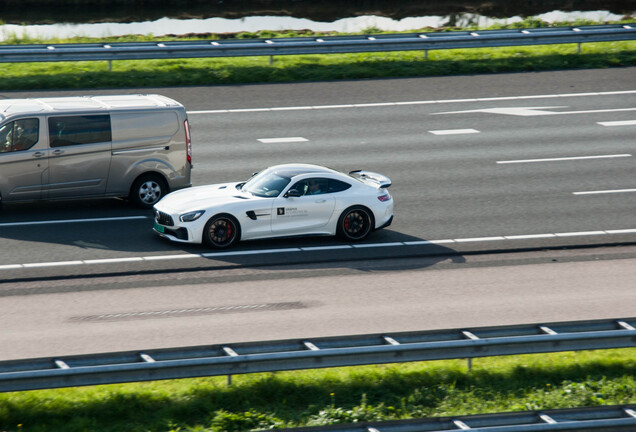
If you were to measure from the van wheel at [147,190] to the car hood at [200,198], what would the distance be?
1.21 metres

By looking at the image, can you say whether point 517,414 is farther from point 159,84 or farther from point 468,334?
point 159,84

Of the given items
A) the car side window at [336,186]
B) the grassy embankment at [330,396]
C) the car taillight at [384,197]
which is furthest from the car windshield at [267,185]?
the grassy embankment at [330,396]

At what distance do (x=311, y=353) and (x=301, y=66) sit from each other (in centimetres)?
1770

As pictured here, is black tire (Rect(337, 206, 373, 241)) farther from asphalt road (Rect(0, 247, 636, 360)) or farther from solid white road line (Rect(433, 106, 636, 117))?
solid white road line (Rect(433, 106, 636, 117))

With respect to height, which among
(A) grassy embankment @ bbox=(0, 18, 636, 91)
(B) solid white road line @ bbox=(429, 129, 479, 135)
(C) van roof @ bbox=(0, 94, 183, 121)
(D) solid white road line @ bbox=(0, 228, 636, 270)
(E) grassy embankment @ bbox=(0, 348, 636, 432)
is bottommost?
(E) grassy embankment @ bbox=(0, 348, 636, 432)

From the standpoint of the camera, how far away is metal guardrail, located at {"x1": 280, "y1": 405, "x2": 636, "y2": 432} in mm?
8469

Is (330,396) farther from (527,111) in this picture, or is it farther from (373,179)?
(527,111)

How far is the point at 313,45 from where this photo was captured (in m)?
26.9

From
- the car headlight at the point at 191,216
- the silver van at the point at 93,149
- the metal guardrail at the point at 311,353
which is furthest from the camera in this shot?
the silver van at the point at 93,149

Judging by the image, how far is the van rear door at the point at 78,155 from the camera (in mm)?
16562

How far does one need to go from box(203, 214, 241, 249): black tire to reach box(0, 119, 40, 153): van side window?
12.0 feet

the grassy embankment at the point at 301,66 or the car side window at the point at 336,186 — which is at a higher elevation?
the grassy embankment at the point at 301,66

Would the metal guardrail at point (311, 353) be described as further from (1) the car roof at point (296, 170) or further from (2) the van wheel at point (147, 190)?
(2) the van wheel at point (147, 190)

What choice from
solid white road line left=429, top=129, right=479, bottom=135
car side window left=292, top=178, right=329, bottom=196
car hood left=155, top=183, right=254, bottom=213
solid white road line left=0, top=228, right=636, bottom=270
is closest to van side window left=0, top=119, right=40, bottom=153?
car hood left=155, top=183, right=254, bottom=213
